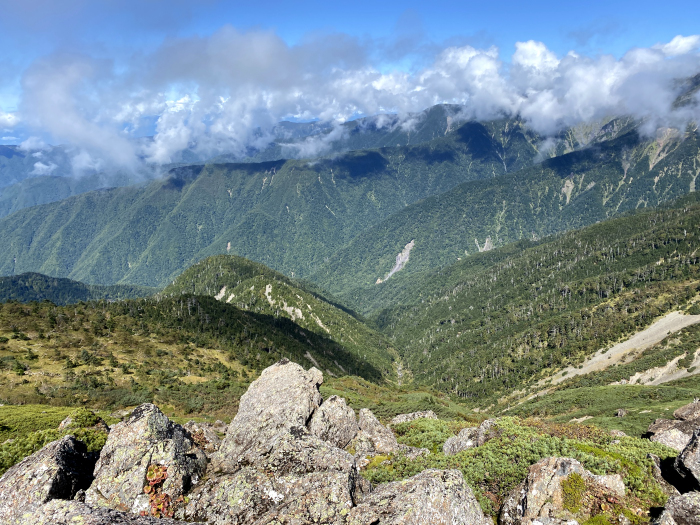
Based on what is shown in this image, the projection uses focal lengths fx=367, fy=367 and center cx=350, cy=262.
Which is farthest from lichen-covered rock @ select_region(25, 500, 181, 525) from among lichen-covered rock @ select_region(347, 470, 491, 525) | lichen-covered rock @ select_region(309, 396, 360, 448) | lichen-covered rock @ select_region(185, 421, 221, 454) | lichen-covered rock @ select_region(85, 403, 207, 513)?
lichen-covered rock @ select_region(309, 396, 360, 448)

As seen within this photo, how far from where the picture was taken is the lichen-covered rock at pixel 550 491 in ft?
64.7

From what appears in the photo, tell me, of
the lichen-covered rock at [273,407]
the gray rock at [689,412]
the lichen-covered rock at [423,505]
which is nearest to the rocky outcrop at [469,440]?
the lichen-covered rock at [273,407]

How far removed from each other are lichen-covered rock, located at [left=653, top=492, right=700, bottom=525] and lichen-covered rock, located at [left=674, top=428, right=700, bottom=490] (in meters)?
5.35

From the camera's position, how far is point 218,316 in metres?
187

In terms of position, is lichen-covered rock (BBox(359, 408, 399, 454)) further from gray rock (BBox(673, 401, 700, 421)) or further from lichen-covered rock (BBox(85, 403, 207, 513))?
gray rock (BBox(673, 401, 700, 421))

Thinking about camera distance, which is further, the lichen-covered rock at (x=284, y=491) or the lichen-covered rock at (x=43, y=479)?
the lichen-covered rock at (x=43, y=479)

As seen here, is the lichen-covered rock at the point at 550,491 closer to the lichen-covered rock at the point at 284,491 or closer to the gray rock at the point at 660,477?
the gray rock at the point at 660,477

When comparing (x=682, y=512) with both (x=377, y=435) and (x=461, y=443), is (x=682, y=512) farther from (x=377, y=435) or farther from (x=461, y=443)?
(x=377, y=435)

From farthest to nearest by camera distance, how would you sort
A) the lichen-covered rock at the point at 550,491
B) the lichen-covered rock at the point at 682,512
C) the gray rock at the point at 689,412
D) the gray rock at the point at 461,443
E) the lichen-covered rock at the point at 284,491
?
the gray rock at the point at 689,412
the gray rock at the point at 461,443
the lichen-covered rock at the point at 550,491
the lichen-covered rock at the point at 284,491
the lichen-covered rock at the point at 682,512

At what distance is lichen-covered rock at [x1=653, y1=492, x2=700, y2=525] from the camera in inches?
655

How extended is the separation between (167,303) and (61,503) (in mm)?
186669

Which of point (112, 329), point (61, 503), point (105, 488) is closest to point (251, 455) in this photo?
point (105, 488)

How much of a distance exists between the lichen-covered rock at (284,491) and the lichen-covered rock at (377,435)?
14148mm

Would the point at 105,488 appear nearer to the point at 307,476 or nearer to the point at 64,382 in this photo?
the point at 307,476
